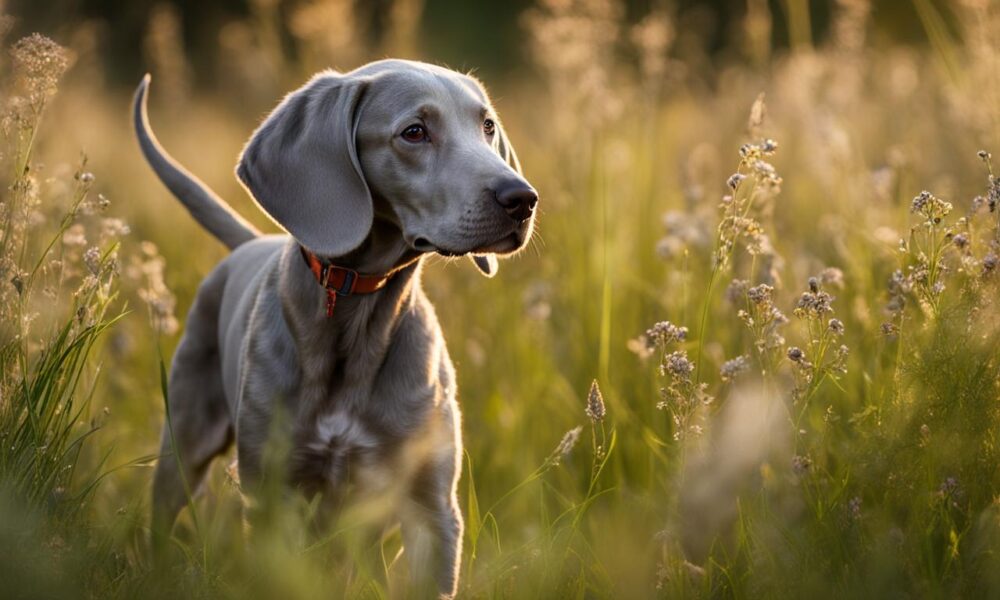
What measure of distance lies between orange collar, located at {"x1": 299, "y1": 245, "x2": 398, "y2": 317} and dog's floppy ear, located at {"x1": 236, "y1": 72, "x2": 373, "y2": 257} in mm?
156

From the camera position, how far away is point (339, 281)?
127 inches

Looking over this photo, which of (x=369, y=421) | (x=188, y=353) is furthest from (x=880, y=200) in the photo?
(x=188, y=353)

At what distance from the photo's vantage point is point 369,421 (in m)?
3.20

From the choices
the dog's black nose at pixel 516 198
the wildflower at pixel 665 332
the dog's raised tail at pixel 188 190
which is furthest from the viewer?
the dog's raised tail at pixel 188 190

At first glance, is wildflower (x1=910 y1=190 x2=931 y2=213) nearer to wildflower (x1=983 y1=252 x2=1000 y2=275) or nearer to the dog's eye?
wildflower (x1=983 y1=252 x2=1000 y2=275)

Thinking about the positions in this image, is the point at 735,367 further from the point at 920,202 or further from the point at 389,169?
the point at 389,169

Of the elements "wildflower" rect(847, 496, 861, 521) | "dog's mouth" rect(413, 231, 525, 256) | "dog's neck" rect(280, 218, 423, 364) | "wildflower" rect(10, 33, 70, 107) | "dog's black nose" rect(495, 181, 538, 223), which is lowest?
"wildflower" rect(847, 496, 861, 521)

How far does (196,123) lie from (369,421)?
8.41m

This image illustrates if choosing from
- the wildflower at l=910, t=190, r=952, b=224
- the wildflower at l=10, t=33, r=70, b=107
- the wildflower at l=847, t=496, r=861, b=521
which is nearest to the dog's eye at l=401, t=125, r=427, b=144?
the wildflower at l=10, t=33, r=70, b=107

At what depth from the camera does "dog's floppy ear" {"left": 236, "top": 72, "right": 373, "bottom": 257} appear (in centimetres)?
308

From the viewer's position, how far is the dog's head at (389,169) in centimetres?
299

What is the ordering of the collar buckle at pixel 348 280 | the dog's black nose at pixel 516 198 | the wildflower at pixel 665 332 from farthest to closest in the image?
1. the collar buckle at pixel 348 280
2. the dog's black nose at pixel 516 198
3. the wildflower at pixel 665 332

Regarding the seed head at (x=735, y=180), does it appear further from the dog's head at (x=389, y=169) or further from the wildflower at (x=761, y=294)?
the dog's head at (x=389, y=169)

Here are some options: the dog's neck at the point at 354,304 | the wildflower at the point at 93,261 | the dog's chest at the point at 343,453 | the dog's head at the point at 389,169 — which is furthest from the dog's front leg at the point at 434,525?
the wildflower at the point at 93,261
